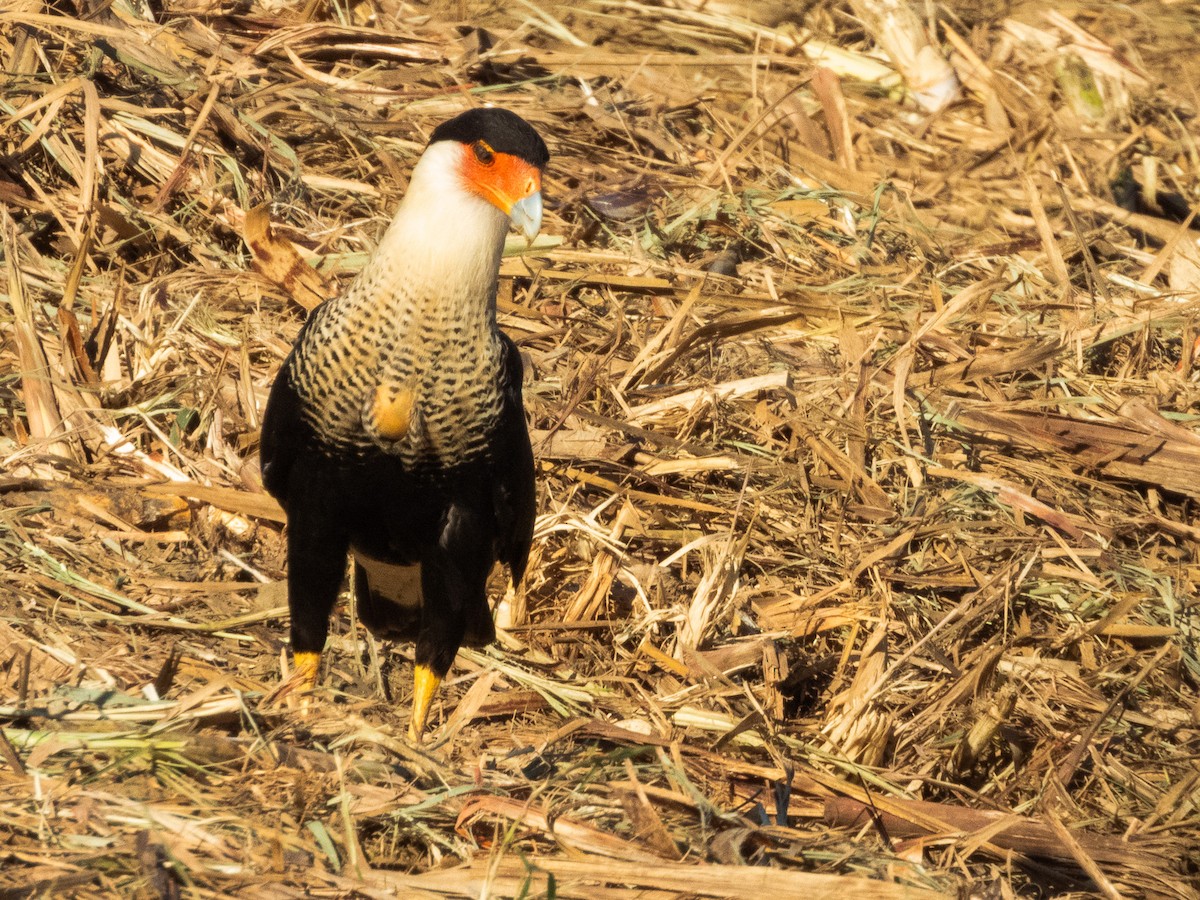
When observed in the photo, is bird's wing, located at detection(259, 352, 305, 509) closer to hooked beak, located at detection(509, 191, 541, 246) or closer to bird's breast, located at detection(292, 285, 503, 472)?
bird's breast, located at detection(292, 285, 503, 472)

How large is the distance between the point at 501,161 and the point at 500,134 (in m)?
0.06

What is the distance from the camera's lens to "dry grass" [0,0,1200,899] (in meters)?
2.91

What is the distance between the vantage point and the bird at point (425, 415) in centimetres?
327

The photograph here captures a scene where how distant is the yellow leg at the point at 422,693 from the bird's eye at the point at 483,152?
1425 mm

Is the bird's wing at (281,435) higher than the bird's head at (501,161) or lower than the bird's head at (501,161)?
lower

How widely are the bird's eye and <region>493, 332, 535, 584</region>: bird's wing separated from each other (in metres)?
0.55

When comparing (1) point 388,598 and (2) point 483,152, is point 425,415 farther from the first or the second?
(1) point 388,598

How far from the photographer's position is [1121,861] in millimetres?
3254

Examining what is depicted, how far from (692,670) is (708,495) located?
0.74m

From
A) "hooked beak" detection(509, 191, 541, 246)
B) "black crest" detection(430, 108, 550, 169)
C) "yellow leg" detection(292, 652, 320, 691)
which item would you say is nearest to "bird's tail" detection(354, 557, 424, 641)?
"yellow leg" detection(292, 652, 320, 691)

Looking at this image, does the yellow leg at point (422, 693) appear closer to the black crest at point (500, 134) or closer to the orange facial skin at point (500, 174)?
the orange facial skin at point (500, 174)

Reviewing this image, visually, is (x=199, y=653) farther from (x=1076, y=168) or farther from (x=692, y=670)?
(x=1076, y=168)

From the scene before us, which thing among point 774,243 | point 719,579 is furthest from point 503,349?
point 774,243

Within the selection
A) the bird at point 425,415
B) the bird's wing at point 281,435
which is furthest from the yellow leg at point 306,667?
the bird's wing at point 281,435
